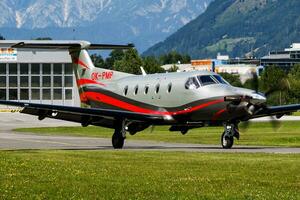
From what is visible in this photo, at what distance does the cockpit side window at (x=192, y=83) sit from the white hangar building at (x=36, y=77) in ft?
391

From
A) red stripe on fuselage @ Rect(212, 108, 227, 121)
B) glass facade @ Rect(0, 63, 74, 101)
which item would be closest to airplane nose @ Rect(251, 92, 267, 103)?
red stripe on fuselage @ Rect(212, 108, 227, 121)

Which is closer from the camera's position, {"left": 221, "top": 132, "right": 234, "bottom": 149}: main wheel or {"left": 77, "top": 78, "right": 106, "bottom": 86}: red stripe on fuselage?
{"left": 221, "top": 132, "right": 234, "bottom": 149}: main wheel

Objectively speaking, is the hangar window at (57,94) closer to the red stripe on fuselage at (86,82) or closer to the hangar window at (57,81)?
the hangar window at (57,81)

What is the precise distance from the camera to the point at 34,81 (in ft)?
540

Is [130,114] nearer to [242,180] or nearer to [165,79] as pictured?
[165,79]

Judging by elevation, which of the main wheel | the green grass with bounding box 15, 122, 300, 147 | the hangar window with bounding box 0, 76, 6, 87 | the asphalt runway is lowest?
the hangar window with bounding box 0, 76, 6, 87

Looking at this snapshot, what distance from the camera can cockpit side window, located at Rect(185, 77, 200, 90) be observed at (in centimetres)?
4444

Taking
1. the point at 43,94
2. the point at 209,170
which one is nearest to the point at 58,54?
the point at 43,94

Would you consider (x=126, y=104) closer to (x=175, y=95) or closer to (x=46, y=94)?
(x=175, y=95)

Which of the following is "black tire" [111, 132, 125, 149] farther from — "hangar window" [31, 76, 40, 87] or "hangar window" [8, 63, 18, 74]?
"hangar window" [8, 63, 18, 74]

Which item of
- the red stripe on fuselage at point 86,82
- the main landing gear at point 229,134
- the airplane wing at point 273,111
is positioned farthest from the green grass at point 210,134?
the main landing gear at point 229,134

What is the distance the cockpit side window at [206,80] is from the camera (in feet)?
145

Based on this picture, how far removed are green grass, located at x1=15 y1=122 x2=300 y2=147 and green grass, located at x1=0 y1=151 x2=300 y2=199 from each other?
874 inches

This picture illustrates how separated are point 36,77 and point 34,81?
94 cm
